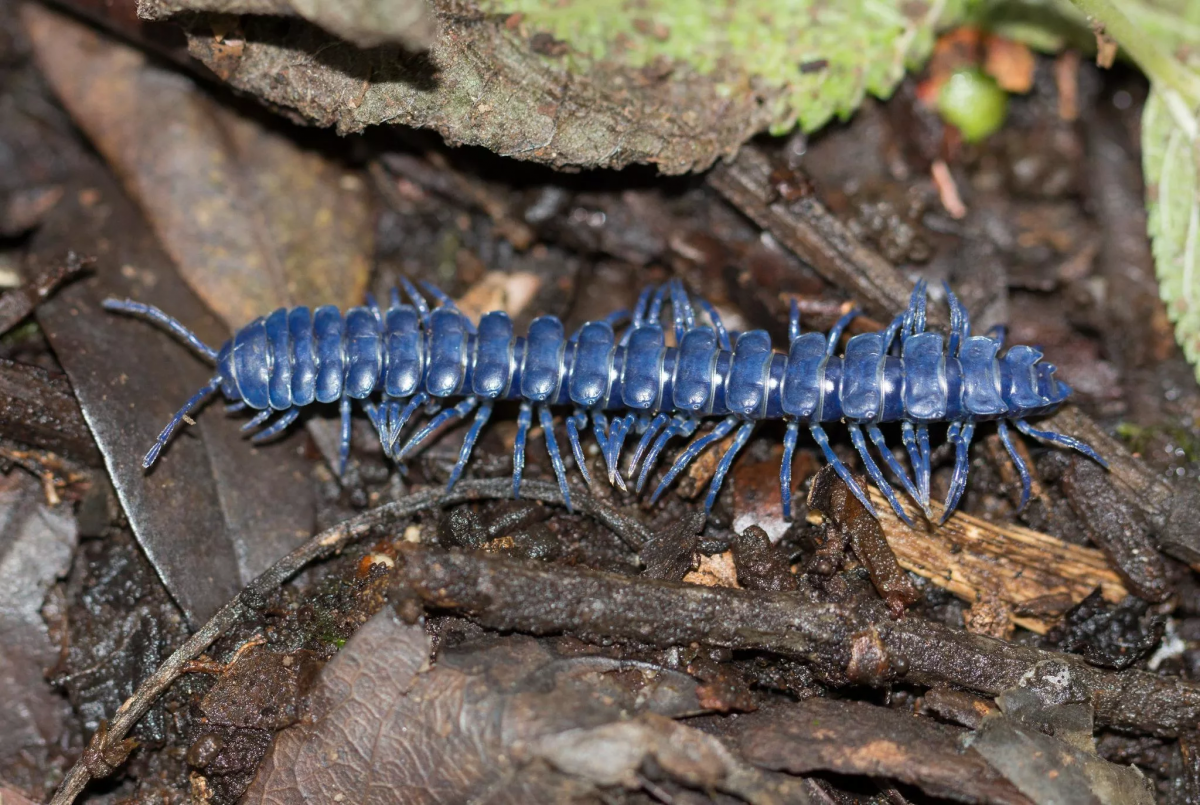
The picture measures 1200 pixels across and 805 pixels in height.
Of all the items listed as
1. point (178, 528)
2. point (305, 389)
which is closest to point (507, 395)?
point (305, 389)

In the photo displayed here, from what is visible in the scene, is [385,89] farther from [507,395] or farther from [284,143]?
[507,395]

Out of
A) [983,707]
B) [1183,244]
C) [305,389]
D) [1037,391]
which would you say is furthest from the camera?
[1183,244]

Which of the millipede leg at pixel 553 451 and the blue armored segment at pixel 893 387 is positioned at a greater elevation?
the blue armored segment at pixel 893 387

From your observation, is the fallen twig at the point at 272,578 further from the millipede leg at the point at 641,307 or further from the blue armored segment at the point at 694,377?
the millipede leg at the point at 641,307

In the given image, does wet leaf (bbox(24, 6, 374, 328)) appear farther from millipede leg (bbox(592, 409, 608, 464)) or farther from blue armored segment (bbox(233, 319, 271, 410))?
millipede leg (bbox(592, 409, 608, 464))

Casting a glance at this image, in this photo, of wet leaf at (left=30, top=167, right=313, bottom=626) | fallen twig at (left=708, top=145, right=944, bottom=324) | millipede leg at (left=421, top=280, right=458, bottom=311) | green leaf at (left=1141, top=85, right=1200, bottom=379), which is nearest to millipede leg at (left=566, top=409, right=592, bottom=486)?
millipede leg at (left=421, top=280, right=458, bottom=311)

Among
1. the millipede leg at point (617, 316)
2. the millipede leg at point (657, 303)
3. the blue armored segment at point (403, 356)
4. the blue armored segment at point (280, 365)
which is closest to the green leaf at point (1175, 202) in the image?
the millipede leg at point (657, 303)
